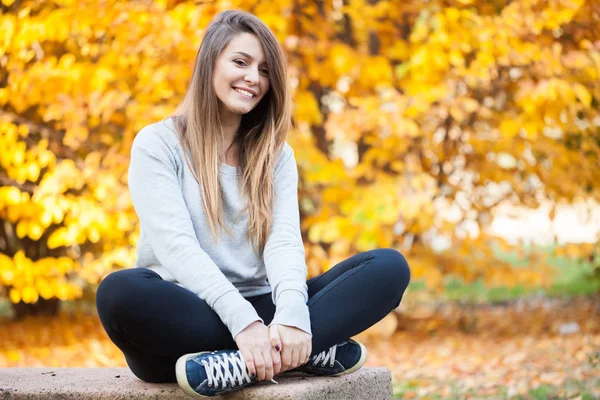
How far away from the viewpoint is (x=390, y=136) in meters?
4.22

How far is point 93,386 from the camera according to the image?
1.90 meters

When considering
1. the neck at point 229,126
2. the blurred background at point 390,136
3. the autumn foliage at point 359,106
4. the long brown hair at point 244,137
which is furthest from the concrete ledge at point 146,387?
the autumn foliage at point 359,106

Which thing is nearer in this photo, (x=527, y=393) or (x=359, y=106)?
(x=527, y=393)

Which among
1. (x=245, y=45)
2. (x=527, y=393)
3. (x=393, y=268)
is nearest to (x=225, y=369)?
(x=393, y=268)

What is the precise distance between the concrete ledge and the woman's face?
77cm

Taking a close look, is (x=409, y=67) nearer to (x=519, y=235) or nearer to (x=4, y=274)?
(x=519, y=235)

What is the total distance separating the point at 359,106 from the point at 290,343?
2.64 meters

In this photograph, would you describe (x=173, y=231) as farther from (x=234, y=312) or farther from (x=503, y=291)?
(x=503, y=291)

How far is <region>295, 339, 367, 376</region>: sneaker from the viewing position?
188 centimetres

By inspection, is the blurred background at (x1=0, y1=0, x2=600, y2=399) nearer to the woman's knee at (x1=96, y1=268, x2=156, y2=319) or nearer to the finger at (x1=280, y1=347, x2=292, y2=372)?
the finger at (x1=280, y1=347, x2=292, y2=372)

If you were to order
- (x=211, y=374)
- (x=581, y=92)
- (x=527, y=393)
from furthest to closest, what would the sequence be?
(x=581, y=92) < (x=527, y=393) < (x=211, y=374)

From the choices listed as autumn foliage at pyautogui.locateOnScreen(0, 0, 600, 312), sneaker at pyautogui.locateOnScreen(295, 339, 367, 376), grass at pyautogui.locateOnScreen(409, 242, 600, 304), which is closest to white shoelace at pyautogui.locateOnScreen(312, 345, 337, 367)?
sneaker at pyautogui.locateOnScreen(295, 339, 367, 376)

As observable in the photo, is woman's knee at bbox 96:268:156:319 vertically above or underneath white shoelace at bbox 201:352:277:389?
above

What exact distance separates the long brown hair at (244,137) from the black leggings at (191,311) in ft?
0.89
